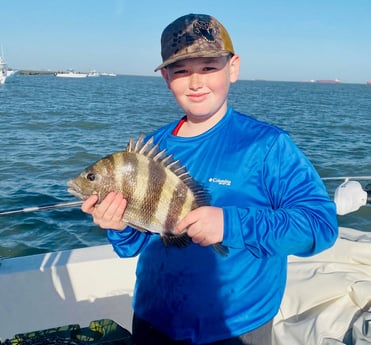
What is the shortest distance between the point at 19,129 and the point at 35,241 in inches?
485

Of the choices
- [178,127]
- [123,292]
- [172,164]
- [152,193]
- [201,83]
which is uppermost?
[201,83]

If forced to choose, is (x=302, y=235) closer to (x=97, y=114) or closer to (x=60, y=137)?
(x=60, y=137)

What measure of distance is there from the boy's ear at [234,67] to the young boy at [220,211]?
17 mm

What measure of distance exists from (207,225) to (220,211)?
0.27 feet

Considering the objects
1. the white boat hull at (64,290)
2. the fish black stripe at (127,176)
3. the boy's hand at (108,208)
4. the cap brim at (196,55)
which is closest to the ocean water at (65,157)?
the white boat hull at (64,290)

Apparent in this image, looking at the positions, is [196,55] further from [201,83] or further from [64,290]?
[64,290]

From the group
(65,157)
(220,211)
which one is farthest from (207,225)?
(65,157)

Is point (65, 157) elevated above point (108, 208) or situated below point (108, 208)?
below

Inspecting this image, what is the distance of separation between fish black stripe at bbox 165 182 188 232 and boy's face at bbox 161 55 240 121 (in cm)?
45

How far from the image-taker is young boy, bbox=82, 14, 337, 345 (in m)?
1.77

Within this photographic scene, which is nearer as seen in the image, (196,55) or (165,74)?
(196,55)

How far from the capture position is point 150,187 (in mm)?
2012

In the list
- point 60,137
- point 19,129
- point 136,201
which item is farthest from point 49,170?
point 136,201

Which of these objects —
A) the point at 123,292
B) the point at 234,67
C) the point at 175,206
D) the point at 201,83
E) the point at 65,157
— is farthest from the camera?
the point at 65,157
